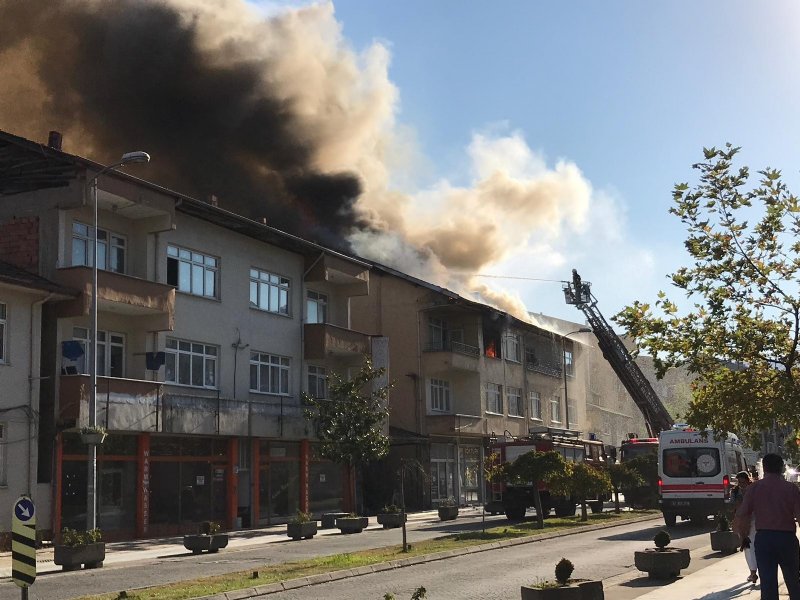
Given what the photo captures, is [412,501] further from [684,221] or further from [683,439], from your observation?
[684,221]

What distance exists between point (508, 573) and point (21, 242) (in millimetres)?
17912

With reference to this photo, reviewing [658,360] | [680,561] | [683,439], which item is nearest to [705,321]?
[658,360]

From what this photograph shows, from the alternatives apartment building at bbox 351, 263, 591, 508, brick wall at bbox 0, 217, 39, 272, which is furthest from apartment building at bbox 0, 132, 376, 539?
apartment building at bbox 351, 263, 591, 508

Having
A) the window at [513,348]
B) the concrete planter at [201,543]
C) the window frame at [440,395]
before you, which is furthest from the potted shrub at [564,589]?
the window at [513,348]

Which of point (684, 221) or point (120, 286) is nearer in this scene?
point (684, 221)

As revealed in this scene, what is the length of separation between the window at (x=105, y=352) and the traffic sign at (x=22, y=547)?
1737 cm

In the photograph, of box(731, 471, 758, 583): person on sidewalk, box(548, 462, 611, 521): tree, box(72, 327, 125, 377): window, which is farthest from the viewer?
box(548, 462, 611, 521): tree

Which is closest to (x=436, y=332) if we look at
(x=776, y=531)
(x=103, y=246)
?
(x=103, y=246)

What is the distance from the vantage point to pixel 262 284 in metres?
38.0

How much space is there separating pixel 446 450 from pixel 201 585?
34645 millimetres

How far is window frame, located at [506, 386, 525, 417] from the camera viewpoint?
185 feet

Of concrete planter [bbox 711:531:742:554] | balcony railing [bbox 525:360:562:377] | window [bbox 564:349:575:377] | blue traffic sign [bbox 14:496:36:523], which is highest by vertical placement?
window [bbox 564:349:575:377]

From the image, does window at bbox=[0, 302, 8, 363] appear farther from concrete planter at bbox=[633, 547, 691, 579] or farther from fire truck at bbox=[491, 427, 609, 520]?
concrete planter at bbox=[633, 547, 691, 579]

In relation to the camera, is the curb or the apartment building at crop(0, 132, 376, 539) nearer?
the curb
